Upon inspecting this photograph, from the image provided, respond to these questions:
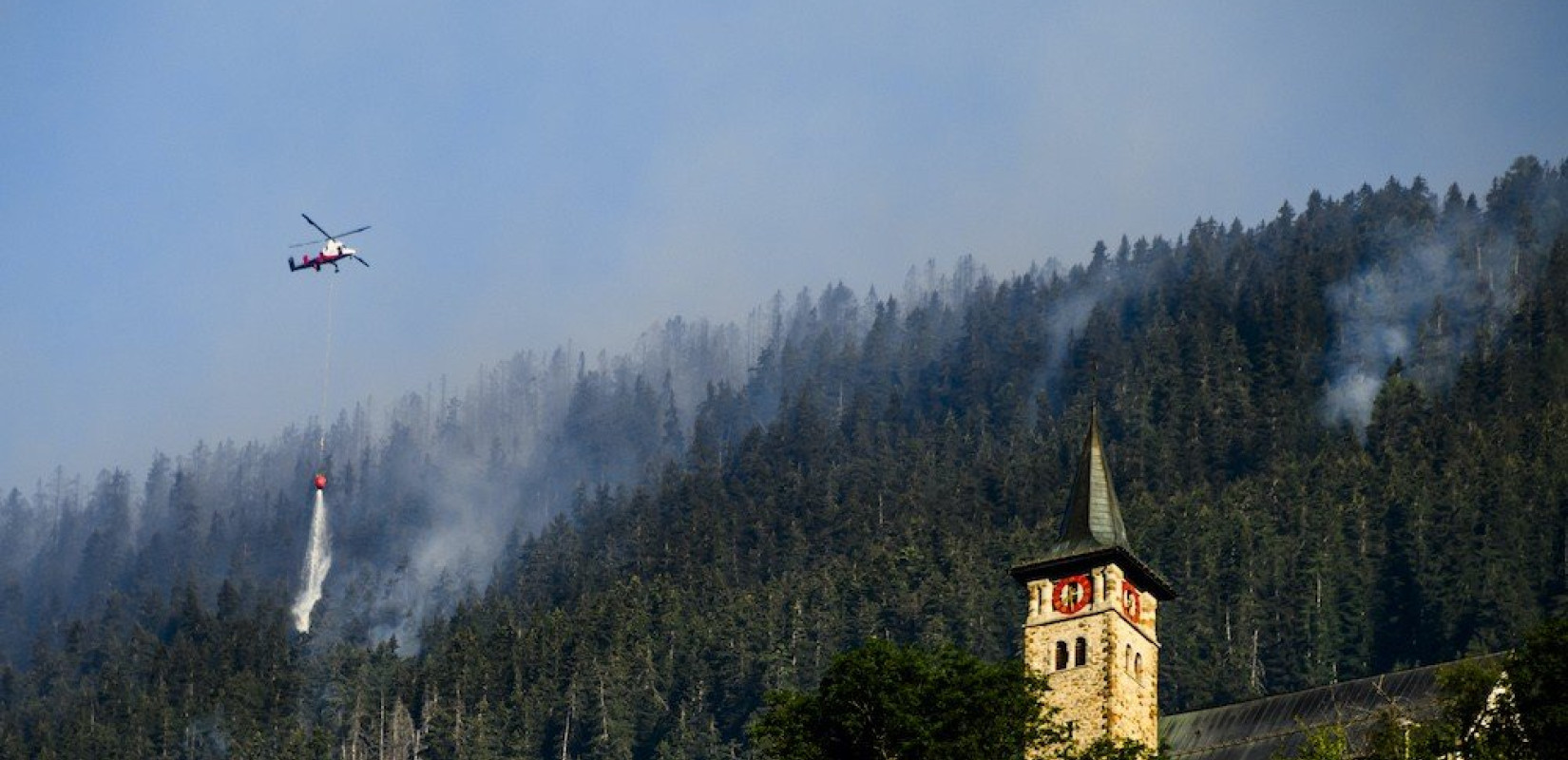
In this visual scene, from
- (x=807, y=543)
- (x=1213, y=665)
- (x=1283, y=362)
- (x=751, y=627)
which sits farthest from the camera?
(x=1283, y=362)

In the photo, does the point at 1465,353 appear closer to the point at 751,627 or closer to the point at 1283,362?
the point at 1283,362

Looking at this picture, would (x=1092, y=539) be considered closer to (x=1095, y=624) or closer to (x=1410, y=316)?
(x=1095, y=624)

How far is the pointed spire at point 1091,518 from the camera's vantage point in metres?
71.2

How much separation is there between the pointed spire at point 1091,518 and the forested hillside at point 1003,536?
33.7m

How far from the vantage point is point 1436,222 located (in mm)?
182750

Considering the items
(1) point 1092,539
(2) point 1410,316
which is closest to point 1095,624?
(1) point 1092,539

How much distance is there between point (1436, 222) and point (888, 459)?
1877 inches

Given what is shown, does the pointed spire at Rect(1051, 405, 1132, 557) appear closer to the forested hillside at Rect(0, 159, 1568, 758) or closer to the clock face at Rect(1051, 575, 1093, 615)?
the clock face at Rect(1051, 575, 1093, 615)

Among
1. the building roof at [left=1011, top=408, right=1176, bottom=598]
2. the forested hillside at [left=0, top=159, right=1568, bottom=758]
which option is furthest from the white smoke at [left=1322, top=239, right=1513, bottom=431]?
A: the building roof at [left=1011, top=408, right=1176, bottom=598]

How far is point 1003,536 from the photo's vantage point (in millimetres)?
132250

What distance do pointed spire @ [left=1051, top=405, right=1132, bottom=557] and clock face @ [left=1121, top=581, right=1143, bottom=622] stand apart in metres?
1.17

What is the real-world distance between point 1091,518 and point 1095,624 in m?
4.09

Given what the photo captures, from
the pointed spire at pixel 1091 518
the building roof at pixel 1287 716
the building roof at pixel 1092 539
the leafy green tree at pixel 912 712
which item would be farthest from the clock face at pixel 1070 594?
the leafy green tree at pixel 912 712

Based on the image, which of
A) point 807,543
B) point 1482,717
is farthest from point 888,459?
point 1482,717
